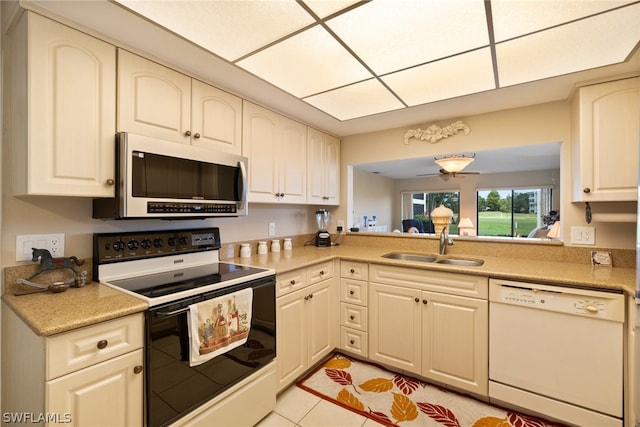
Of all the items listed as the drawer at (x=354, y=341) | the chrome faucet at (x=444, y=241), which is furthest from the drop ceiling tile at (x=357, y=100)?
the drawer at (x=354, y=341)

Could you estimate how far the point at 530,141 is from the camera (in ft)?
7.47

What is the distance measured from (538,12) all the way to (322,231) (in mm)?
2312

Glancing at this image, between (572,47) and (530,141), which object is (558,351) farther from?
(572,47)

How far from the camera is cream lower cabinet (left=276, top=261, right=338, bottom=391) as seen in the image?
1.95 metres

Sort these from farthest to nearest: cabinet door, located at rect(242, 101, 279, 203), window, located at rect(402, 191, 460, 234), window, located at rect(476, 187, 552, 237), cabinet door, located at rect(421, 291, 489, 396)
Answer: window, located at rect(402, 191, 460, 234) < window, located at rect(476, 187, 552, 237) < cabinet door, located at rect(242, 101, 279, 203) < cabinet door, located at rect(421, 291, 489, 396)

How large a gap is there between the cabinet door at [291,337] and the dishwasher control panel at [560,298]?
1.27m

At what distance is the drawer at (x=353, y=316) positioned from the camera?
2.40 metres

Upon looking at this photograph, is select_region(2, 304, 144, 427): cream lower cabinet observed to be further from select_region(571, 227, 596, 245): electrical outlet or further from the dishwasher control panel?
select_region(571, 227, 596, 245): electrical outlet

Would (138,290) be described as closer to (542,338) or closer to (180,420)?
(180,420)

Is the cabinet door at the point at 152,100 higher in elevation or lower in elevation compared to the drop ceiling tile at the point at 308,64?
lower

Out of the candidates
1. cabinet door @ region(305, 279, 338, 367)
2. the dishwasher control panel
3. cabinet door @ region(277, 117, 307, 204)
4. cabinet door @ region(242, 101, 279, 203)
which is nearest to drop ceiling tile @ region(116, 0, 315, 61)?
cabinet door @ region(242, 101, 279, 203)

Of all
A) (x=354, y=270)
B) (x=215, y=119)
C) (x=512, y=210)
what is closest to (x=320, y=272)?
(x=354, y=270)

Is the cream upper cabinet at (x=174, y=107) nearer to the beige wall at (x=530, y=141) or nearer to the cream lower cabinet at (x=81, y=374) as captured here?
the cream lower cabinet at (x=81, y=374)

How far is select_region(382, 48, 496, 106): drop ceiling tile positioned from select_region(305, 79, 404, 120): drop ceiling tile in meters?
0.10
